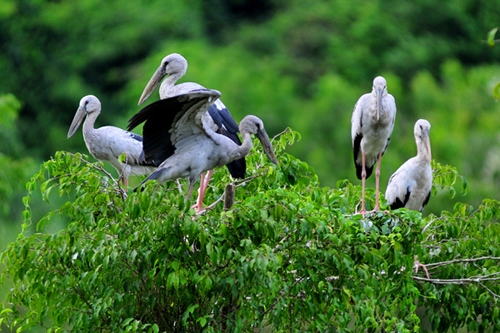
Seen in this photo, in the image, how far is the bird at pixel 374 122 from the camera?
857 cm

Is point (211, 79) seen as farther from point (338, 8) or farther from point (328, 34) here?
point (338, 8)

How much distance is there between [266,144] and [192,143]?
1.64ft

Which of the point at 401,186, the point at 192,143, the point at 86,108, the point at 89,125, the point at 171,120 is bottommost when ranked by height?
the point at 401,186

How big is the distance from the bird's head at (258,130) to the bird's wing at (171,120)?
32 cm

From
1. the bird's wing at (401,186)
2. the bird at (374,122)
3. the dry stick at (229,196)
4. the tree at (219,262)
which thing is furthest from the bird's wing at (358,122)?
the dry stick at (229,196)

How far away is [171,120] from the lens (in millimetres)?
7387

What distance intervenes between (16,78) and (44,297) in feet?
86.5

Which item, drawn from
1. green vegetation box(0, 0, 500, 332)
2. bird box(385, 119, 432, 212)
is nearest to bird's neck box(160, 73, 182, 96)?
green vegetation box(0, 0, 500, 332)

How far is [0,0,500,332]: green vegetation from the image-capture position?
20.6 ft

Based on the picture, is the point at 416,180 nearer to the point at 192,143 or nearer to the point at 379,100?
the point at 379,100

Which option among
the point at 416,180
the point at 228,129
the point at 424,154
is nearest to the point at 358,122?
the point at 424,154

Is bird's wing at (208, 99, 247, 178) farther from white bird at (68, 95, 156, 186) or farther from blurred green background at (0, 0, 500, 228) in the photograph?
blurred green background at (0, 0, 500, 228)

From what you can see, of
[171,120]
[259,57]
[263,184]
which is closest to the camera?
[171,120]

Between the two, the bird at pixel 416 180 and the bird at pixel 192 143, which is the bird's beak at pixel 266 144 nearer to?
the bird at pixel 192 143
